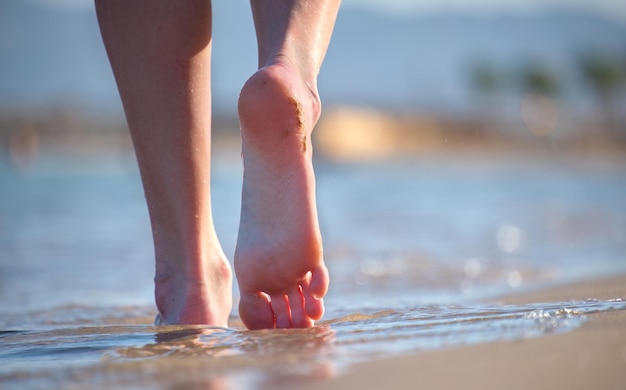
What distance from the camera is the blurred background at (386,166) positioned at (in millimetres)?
2373

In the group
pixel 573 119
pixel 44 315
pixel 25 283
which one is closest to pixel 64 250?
pixel 25 283

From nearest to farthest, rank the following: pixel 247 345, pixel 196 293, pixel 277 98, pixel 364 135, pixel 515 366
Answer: pixel 515 366, pixel 247 345, pixel 277 98, pixel 196 293, pixel 364 135

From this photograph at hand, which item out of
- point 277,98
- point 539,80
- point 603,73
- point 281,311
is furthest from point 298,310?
point 539,80

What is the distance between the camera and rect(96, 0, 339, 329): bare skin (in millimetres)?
1107

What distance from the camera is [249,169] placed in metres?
1.14

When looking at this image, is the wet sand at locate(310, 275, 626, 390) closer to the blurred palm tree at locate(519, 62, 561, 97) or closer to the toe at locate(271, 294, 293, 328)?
the toe at locate(271, 294, 293, 328)

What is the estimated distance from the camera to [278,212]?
1.11 metres

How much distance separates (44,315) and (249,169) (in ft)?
2.15

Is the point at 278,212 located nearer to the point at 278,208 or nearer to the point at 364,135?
the point at 278,208

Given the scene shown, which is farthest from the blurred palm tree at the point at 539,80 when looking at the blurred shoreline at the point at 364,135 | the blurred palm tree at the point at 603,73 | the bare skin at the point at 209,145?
the bare skin at the point at 209,145

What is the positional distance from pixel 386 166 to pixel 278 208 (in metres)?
23.9

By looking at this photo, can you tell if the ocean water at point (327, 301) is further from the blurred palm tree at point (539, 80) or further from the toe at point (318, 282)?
the blurred palm tree at point (539, 80)

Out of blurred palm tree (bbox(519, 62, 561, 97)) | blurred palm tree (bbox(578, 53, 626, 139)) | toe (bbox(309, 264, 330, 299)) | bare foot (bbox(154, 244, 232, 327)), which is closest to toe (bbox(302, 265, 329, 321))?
toe (bbox(309, 264, 330, 299))

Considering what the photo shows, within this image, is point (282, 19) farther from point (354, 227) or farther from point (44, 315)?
point (354, 227)
